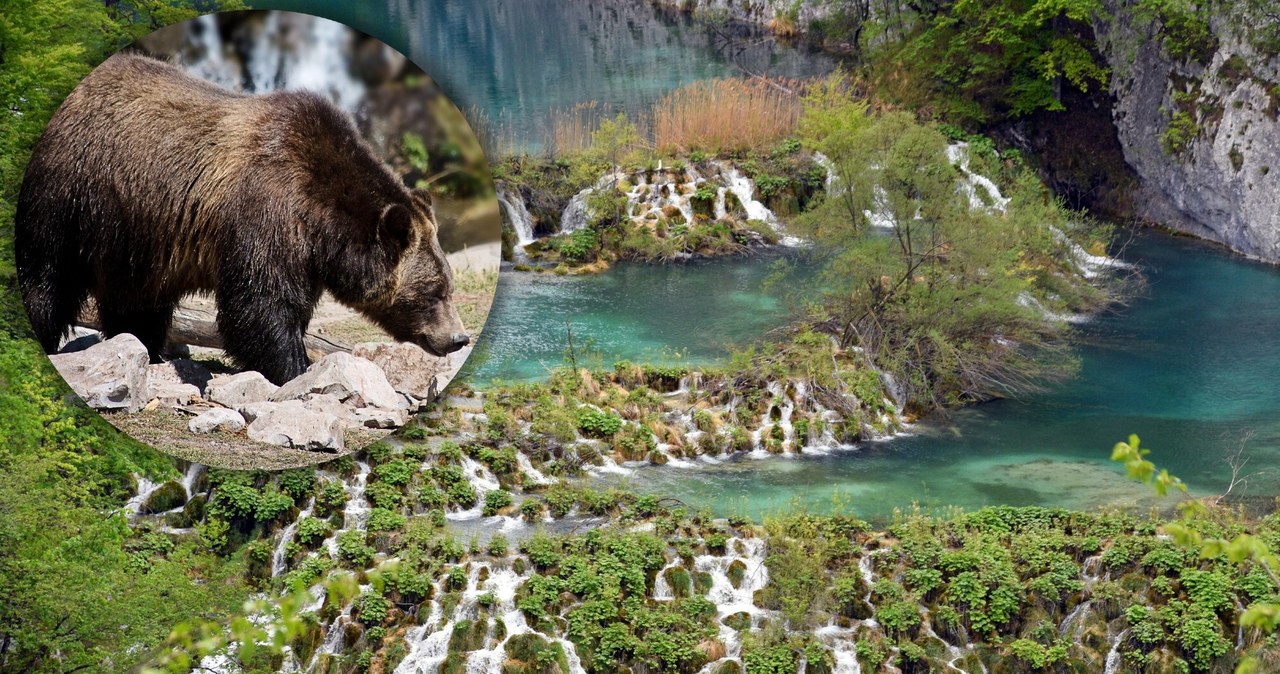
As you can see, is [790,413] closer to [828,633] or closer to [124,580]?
[828,633]

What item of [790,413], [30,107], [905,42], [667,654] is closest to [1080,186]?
[905,42]

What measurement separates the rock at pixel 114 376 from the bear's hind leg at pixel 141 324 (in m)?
0.08

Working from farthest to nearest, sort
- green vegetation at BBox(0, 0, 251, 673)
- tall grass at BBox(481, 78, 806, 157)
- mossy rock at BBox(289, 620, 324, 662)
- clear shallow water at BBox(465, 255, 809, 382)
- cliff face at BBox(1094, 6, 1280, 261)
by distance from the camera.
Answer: tall grass at BBox(481, 78, 806, 157), cliff face at BBox(1094, 6, 1280, 261), clear shallow water at BBox(465, 255, 809, 382), mossy rock at BBox(289, 620, 324, 662), green vegetation at BBox(0, 0, 251, 673)

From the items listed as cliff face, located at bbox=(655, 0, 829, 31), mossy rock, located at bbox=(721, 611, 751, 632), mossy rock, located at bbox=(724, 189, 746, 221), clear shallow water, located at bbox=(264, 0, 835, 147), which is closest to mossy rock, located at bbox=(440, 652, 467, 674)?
mossy rock, located at bbox=(721, 611, 751, 632)

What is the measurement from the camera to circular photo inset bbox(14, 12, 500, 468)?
13.8 ft

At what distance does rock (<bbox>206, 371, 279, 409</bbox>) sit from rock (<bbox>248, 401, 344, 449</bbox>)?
0.13ft

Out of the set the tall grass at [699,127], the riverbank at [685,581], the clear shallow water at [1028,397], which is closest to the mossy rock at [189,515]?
the riverbank at [685,581]

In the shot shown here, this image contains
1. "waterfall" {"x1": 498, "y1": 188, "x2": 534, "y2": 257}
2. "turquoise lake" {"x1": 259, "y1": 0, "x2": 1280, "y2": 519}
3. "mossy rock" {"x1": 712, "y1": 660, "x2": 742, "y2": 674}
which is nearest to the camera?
"mossy rock" {"x1": 712, "y1": 660, "x2": 742, "y2": 674}

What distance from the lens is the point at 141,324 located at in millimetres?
4500

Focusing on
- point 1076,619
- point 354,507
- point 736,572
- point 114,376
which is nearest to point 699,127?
point 354,507

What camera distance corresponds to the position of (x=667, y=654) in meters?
10.2

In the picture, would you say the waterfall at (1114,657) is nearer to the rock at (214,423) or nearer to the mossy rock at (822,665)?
the mossy rock at (822,665)

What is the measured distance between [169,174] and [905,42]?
21.6 meters

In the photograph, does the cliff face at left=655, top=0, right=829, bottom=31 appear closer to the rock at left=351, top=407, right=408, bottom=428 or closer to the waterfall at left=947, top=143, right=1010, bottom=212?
the waterfall at left=947, top=143, right=1010, bottom=212
